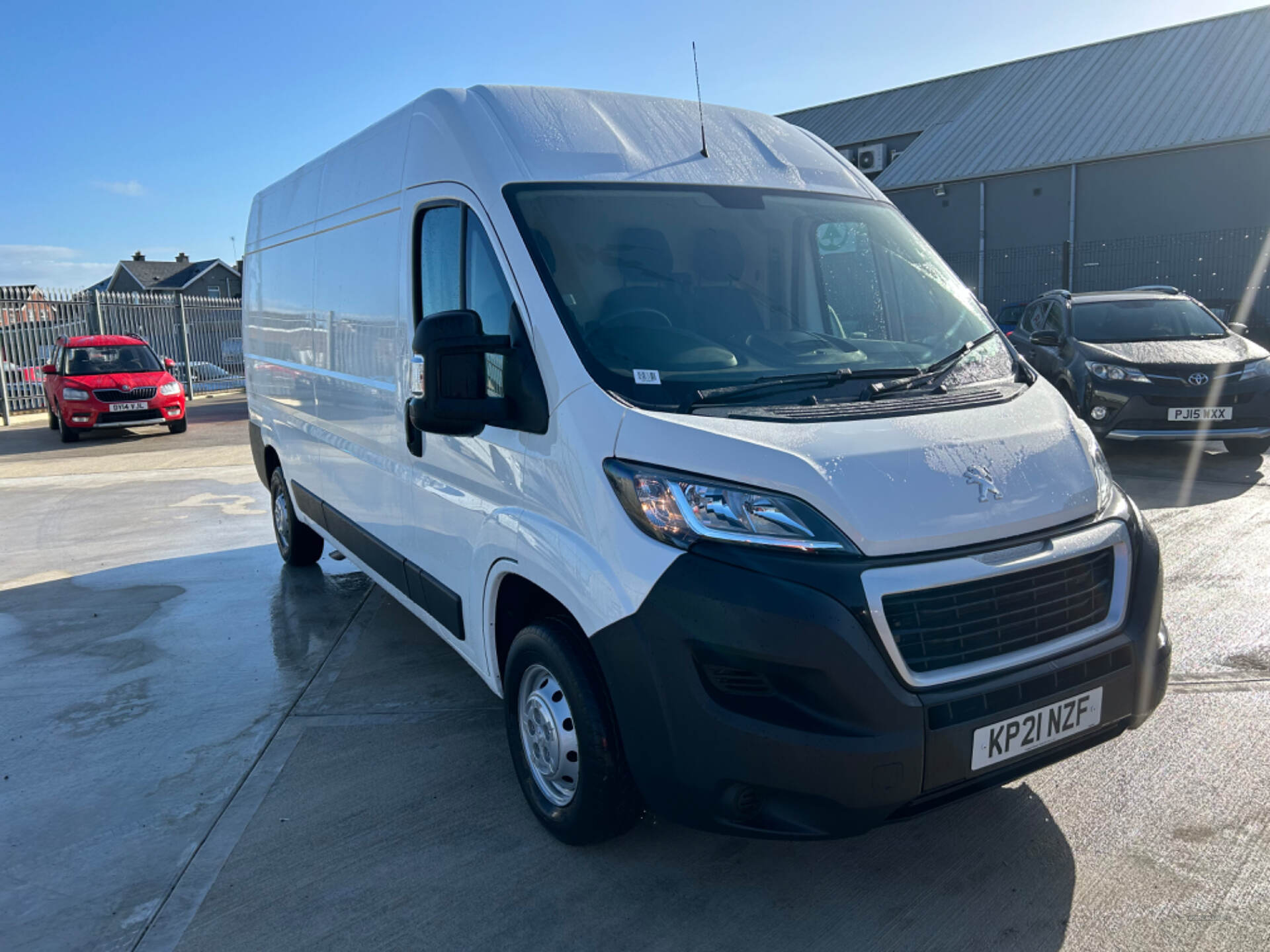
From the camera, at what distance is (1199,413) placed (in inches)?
342

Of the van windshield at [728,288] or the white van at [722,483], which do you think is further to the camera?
the van windshield at [728,288]

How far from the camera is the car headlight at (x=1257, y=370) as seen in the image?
872 cm

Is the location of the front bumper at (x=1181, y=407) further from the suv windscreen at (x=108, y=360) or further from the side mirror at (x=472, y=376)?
the suv windscreen at (x=108, y=360)

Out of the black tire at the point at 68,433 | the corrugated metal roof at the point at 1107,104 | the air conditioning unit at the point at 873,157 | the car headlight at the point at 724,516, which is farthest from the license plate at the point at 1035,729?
the air conditioning unit at the point at 873,157

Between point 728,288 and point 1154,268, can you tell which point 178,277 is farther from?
point 728,288

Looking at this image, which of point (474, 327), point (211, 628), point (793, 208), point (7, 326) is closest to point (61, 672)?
point (211, 628)

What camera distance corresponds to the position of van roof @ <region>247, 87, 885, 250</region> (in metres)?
3.38

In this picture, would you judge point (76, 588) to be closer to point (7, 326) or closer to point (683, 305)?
point (683, 305)

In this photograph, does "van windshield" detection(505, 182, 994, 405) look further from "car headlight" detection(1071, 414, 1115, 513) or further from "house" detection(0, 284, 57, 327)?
"house" detection(0, 284, 57, 327)

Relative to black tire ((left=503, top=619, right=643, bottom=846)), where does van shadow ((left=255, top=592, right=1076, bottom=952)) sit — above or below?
below

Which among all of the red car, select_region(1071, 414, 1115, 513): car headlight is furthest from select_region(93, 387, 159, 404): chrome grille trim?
select_region(1071, 414, 1115, 513): car headlight

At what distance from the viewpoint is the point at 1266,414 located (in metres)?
8.67

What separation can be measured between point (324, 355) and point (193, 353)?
73.5 ft

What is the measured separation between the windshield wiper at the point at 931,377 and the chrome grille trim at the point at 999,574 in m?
0.64
